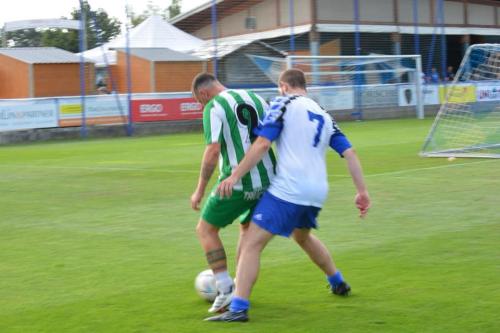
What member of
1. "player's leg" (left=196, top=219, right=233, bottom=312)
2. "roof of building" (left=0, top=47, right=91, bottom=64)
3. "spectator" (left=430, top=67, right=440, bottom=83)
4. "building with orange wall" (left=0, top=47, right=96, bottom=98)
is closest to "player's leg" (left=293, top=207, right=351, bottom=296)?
"player's leg" (left=196, top=219, right=233, bottom=312)

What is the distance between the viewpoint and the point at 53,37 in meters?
57.2

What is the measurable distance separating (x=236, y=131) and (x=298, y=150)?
0.60 m

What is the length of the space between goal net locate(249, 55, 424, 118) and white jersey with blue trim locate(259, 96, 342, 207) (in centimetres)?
2502

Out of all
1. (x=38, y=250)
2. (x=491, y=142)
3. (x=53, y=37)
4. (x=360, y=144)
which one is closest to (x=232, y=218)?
(x=38, y=250)

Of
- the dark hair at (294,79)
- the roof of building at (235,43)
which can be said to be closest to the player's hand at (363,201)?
the dark hair at (294,79)

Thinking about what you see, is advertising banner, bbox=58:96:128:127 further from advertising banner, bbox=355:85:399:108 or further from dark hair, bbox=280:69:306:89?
dark hair, bbox=280:69:306:89

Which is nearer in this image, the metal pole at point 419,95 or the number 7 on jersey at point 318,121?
the number 7 on jersey at point 318,121

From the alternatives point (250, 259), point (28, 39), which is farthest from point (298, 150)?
point (28, 39)

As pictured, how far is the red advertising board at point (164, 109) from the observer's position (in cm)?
2973

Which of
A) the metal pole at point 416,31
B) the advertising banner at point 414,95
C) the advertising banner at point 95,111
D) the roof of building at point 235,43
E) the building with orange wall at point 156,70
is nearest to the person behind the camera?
the advertising banner at point 95,111

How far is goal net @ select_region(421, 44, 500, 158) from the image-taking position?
1826 centimetres

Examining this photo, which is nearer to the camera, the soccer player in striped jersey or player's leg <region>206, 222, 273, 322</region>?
player's leg <region>206, 222, 273, 322</region>

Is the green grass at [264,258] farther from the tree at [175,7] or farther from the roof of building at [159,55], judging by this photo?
the tree at [175,7]

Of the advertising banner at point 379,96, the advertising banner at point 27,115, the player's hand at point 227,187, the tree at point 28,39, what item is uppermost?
the tree at point 28,39
